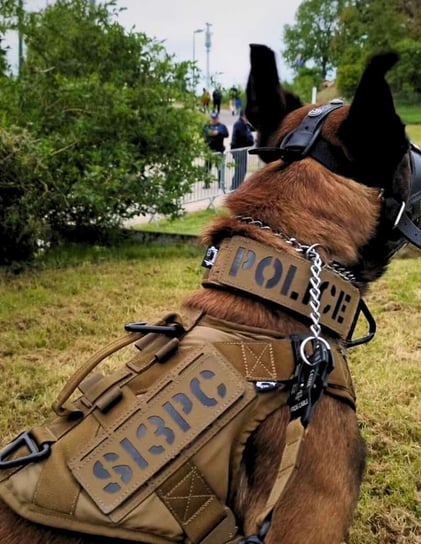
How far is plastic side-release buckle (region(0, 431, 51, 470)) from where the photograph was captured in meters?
1.57

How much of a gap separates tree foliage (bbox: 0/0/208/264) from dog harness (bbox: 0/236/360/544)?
20.0 ft

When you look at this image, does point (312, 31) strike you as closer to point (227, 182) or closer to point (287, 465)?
point (227, 182)

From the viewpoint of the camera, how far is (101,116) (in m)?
8.20

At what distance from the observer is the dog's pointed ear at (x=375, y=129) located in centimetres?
186

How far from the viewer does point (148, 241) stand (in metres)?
9.77

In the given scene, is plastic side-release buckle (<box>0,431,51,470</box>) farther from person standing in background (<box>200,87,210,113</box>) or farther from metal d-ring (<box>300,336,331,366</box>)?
person standing in background (<box>200,87,210,113</box>)

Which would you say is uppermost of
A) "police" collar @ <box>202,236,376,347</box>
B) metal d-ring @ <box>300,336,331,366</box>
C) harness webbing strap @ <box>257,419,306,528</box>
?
"police" collar @ <box>202,236,376,347</box>

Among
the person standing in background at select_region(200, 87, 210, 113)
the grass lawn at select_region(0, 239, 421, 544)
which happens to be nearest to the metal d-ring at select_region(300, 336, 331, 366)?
the grass lawn at select_region(0, 239, 421, 544)

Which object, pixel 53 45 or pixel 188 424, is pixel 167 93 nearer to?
pixel 53 45

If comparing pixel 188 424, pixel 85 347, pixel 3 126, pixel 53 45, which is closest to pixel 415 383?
pixel 85 347

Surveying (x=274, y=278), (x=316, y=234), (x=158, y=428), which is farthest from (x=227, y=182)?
(x=158, y=428)

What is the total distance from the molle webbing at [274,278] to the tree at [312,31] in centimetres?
7057

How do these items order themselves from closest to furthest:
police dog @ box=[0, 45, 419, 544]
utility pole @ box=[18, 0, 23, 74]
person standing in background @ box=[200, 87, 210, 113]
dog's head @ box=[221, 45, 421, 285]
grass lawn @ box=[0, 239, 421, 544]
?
police dog @ box=[0, 45, 419, 544] < dog's head @ box=[221, 45, 421, 285] < grass lawn @ box=[0, 239, 421, 544] < utility pole @ box=[18, 0, 23, 74] < person standing in background @ box=[200, 87, 210, 113]

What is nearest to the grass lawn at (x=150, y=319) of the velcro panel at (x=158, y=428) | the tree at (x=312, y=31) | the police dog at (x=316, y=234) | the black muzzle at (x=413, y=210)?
the police dog at (x=316, y=234)
